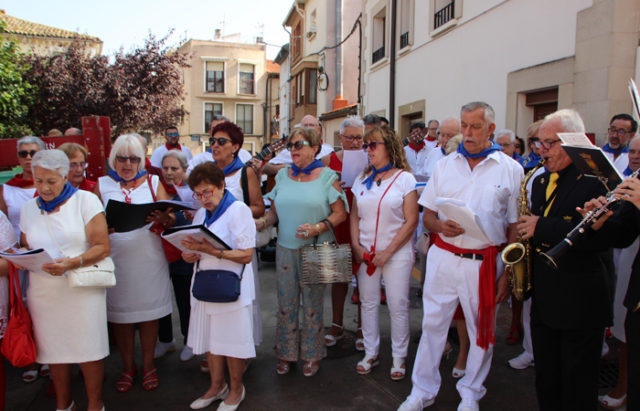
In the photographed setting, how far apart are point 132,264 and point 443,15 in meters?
8.79

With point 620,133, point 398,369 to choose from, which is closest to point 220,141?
point 398,369

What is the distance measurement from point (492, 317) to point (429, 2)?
29.6 feet

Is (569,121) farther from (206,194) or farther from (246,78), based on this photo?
(246,78)

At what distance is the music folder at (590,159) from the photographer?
7.59 feet

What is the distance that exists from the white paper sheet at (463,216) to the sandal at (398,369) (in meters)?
1.36

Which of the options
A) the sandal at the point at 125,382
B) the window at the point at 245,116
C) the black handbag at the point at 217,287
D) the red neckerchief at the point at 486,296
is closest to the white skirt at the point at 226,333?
the black handbag at the point at 217,287

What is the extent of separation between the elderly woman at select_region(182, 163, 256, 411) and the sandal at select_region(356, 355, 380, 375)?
1.05 m

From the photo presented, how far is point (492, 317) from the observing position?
10.4 ft

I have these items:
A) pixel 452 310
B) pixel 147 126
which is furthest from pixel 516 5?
pixel 147 126

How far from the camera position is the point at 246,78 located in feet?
143

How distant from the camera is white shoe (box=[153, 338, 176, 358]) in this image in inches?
172

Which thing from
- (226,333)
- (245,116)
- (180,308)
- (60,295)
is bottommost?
(180,308)

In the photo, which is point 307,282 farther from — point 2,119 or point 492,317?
point 2,119

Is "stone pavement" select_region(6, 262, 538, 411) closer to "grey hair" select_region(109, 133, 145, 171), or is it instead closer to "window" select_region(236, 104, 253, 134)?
"grey hair" select_region(109, 133, 145, 171)
